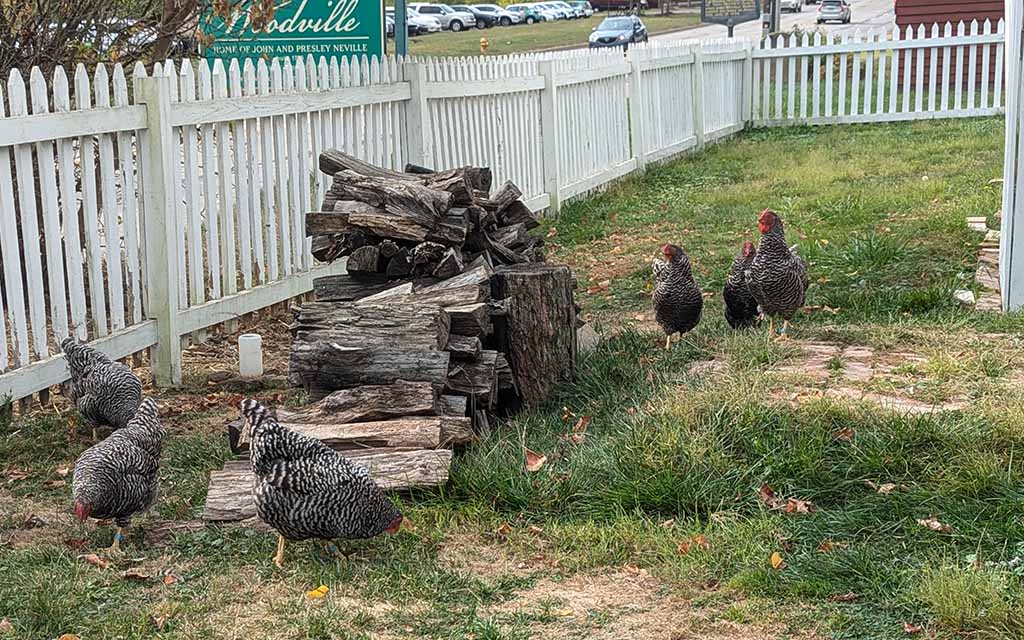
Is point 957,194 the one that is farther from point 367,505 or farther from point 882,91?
point 367,505

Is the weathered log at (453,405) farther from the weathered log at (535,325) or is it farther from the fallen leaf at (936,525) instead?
the fallen leaf at (936,525)

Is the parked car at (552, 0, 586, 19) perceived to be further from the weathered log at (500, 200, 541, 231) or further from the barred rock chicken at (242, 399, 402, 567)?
the barred rock chicken at (242, 399, 402, 567)

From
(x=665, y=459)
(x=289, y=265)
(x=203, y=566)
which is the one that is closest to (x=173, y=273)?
(x=289, y=265)

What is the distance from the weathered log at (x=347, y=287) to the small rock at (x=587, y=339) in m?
1.25

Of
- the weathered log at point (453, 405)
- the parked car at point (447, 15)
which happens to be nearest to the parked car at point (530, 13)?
the parked car at point (447, 15)

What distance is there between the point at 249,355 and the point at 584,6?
216 ft

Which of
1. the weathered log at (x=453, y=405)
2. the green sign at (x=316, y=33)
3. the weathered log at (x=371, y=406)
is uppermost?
the green sign at (x=316, y=33)

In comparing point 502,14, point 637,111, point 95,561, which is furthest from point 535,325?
point 502,14

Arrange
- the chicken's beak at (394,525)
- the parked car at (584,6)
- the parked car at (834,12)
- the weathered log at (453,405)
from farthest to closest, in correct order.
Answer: the parked car at (584,6) → the parked car at (834,12) → the weathered log at (453,405) → the chicken's beak at (394,525)

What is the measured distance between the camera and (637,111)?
14.8 meters

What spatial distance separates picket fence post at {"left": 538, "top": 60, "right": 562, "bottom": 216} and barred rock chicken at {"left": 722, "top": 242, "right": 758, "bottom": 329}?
16.7 ft

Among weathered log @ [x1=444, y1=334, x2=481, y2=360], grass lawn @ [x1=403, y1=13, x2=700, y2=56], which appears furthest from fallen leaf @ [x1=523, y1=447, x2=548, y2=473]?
grass lawn @ [x1=403, y1=13, x2=700, y2=56]

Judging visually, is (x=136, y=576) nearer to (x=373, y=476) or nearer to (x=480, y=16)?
(x=373, y=476)

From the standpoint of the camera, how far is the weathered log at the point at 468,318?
5949 mm
